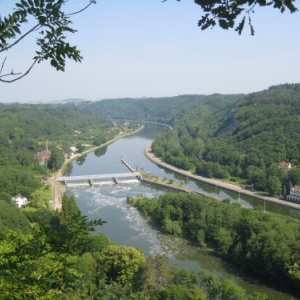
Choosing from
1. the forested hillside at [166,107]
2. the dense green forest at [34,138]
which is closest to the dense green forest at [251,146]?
the dense green forest at [34,138]

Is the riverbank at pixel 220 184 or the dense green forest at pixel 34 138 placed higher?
the dense green forest at pixel 34 138

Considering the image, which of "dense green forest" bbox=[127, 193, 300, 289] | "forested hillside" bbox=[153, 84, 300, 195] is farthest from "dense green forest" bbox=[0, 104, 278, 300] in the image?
"forested hillside" bbox=[153, 84, 300, 195]

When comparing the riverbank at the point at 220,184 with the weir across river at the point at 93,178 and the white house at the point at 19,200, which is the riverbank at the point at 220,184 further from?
the white house at the point at 19,200

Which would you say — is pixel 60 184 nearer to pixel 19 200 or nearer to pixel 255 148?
pixel 19 200

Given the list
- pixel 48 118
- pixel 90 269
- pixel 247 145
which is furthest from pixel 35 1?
pixel 48 118

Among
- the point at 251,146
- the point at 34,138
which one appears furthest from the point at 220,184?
the point at 34,138

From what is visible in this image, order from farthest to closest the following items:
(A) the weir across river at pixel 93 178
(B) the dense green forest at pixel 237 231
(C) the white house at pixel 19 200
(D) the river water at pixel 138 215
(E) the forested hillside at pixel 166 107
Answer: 1. (E) the forested hillside at pixel 166 107
2. (A) the weir across river at pixel 93 178
3. (C) the white house at pixel 19 200
4. (D) the river water at pixel 138 215
5. (B) the dense green forest at pixel 237 231

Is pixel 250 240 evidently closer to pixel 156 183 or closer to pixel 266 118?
pixel 156 183
